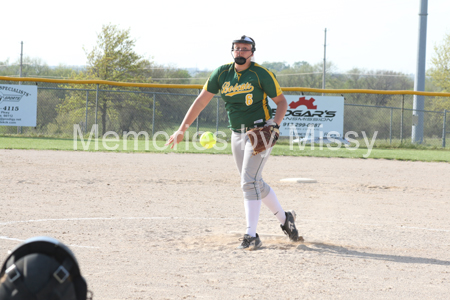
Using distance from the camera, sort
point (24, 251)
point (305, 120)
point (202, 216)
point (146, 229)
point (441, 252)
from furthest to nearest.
→ point (305, 120), point (202, 216), point (146, 229), point (441, 252), point (24, 251)

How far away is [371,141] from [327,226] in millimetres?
16198

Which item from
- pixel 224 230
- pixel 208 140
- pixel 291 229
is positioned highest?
pixel 208 140

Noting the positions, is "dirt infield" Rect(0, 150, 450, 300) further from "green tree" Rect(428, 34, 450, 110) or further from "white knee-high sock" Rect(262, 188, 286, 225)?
"green tree" Rect(428, 34, 450, 110)

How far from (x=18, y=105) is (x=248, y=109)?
17.0 m

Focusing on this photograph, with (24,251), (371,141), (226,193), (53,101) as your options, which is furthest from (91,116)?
(24,251)

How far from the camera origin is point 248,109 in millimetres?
4504

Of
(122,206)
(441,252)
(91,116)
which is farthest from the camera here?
(91,116)

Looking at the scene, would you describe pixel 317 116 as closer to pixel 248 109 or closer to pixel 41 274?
pixel 248 109

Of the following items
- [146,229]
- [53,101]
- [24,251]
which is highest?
[53,101]

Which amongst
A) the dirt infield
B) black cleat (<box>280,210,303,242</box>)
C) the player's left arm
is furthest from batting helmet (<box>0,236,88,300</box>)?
black cleat (<box>280,210,303,242</box>)

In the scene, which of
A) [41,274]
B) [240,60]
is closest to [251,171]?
[240,60]

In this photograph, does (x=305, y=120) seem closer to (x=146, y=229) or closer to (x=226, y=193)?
(x=226, y=193)

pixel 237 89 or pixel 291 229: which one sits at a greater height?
pixel 237 89

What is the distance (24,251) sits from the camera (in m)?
1.45
